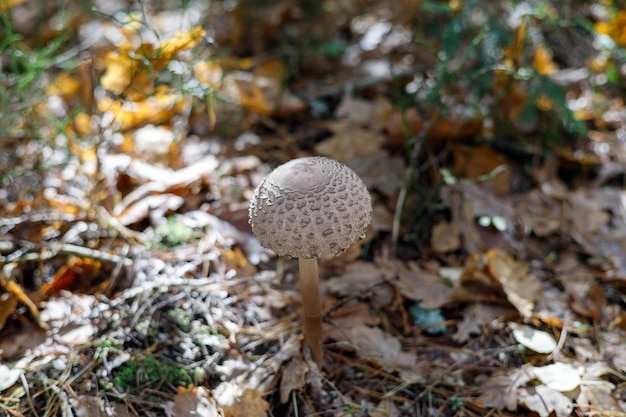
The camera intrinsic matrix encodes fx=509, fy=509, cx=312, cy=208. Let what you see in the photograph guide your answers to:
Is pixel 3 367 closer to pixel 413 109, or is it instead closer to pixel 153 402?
pixel 153 402

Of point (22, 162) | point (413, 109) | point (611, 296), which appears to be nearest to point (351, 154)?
point (413, 109)

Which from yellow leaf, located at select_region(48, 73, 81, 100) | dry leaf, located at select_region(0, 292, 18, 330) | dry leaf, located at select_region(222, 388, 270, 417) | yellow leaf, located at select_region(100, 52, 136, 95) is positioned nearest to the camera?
dry leaf, located at select_region(222, 388, 270, 417)

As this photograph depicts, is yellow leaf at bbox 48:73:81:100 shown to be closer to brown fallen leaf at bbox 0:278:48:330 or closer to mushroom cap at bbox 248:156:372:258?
brown fallen leaf at bbox 0:278:48:330

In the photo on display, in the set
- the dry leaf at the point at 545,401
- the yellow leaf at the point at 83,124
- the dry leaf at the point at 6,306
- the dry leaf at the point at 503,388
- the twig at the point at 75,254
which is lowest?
the dry leaf at the point at 503,388

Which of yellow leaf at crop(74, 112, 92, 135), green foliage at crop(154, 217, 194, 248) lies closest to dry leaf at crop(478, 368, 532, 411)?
green foliage at crop(154, 217, 194, 248)

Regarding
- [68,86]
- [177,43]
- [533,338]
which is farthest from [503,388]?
[68,86]

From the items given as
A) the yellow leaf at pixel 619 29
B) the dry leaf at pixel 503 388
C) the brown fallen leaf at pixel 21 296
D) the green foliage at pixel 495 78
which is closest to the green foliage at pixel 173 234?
the brown fallen leaf at pixel 21 296

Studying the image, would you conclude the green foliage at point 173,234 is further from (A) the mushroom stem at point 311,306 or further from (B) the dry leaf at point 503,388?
(B) the dry leaf at point 503,388

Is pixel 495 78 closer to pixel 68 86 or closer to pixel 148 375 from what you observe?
pixel 148 375
